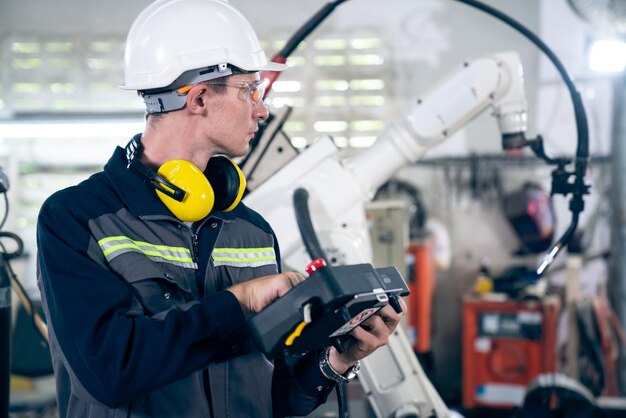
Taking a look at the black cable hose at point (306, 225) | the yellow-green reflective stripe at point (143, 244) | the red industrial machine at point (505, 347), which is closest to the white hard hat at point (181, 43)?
the yellow-green reflective stripe at point (143, 244)

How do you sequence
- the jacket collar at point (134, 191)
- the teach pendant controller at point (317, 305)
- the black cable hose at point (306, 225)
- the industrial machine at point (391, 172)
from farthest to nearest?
the industrial machine at point (391, 172) < the black cable hose at point (306, 225) < the jacket collar at point (134, 191) < the teach pendant controller at point (317, 305)

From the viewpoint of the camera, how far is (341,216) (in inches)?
95.2

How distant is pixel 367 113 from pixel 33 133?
245cm

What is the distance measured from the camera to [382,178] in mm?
2453

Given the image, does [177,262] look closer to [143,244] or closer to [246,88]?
[143,244]

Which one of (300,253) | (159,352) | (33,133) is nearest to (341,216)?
(300,253)

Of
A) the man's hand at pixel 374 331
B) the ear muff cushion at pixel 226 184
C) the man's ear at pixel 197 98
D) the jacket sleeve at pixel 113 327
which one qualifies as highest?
the man's ear at pixel 197 98

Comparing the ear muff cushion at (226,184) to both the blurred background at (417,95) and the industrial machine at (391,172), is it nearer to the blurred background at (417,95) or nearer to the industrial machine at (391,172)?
the industrial machine at (391,172)

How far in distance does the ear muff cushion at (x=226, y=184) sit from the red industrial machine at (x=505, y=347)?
11.4 ft

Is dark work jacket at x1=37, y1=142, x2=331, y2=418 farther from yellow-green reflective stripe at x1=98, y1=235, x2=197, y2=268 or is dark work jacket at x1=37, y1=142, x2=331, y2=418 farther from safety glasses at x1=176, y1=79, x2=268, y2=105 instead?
safety glasses at x1=176, y1=79, x2=268, y2=105

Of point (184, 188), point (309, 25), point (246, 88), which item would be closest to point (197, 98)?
point (246, 88)

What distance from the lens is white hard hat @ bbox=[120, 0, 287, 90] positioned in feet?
4.74

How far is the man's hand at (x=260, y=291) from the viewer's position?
1229 mm

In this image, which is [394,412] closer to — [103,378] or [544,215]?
[103,378]
